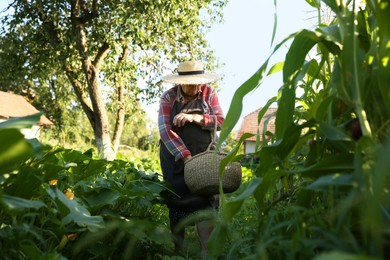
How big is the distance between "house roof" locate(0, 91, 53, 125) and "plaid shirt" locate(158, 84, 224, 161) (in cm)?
2744

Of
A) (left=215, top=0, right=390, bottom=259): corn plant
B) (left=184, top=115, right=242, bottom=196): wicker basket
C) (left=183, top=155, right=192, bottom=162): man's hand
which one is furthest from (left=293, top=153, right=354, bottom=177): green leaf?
(left=183, top=155, right=192, bottom=162): man's hand

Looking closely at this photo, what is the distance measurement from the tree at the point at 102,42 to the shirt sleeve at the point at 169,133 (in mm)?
10359

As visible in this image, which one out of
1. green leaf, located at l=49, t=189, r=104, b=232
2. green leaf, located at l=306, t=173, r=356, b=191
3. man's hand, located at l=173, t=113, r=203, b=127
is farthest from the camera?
man's hand, located at l=173, t=113, r=203, b=127

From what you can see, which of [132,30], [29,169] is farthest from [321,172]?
[132,30]

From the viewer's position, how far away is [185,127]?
154 inches

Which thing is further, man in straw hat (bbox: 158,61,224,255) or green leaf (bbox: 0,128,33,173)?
man in straw hat (bbox: 158,61,224,255)

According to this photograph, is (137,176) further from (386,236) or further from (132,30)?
(132,30)

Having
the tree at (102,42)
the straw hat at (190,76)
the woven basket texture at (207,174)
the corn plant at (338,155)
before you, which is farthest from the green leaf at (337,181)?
the tree at (102,42)

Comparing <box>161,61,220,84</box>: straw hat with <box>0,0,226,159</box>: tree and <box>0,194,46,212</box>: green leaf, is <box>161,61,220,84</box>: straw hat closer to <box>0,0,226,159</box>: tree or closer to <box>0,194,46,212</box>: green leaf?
<box>0,194,46,212</box>: green leaf

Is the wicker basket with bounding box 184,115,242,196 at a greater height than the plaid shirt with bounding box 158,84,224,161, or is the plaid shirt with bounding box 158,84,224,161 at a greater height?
the plaid shirt with bounding box 158,84,224,161

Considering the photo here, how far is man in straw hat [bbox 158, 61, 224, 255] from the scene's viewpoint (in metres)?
3.85

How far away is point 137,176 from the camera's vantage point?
4.11 meters

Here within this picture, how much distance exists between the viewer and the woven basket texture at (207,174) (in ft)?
11.6

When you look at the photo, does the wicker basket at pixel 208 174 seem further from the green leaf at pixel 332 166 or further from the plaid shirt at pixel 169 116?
the green leaf at pixel 332 166
